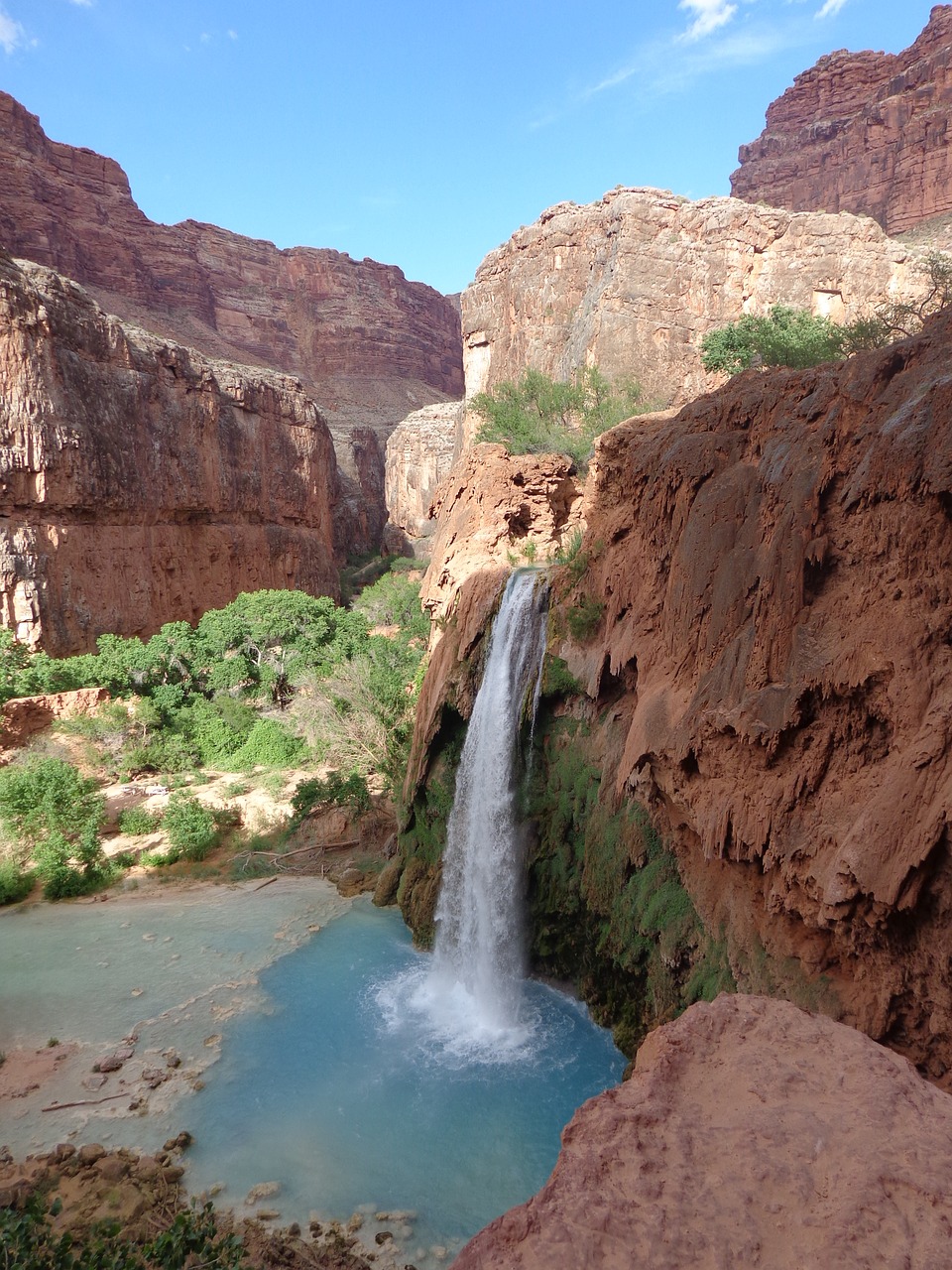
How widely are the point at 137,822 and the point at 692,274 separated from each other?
31197 millimetres

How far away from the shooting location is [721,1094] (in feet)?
10.3

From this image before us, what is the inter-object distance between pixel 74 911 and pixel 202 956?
3944 mm

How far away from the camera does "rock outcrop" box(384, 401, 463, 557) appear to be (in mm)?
45594

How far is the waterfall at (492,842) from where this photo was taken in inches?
448

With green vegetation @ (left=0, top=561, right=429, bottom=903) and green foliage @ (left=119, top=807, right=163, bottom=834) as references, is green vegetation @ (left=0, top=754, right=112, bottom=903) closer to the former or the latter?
green vegetation @ (left=0, top=561, right=429, bottom=903)

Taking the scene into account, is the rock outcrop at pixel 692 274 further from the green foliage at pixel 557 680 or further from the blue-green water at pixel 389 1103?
the blue-green water at pixel 389 1103

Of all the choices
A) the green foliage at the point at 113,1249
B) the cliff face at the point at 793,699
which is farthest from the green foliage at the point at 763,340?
the green foliage at the point at 113,1249

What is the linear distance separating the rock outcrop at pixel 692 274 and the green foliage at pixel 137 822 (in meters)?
21.5

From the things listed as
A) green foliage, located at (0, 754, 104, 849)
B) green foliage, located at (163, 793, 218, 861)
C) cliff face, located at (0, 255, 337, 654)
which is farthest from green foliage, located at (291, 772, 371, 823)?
cliff face, located at (0, 255, 337, 654)

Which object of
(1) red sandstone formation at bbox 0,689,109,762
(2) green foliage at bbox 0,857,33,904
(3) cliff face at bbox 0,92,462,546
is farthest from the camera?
(3) cliff face at bbox 0,92,462,546

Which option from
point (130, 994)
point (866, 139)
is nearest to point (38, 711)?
point (130, 994)

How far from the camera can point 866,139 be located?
4681 cm

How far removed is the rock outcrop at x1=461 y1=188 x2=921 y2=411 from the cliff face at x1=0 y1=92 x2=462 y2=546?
24.5 metres

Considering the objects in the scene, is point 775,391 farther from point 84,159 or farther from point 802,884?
point 84,159
